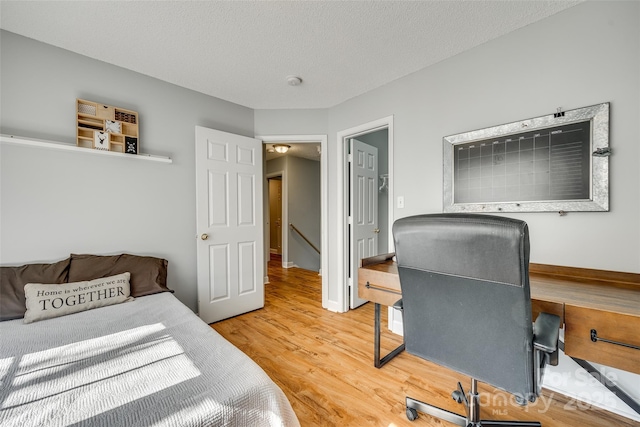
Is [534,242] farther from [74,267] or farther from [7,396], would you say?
[74,267]

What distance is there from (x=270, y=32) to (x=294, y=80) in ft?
2.00

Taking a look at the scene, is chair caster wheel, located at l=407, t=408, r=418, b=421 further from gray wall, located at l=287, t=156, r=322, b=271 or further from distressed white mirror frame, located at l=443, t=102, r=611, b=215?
gray wall, located at l=287, t=156, r=322, b=271

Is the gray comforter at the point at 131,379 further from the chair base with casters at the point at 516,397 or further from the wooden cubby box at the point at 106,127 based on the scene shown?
the wooden cubby box at the point at 106,127

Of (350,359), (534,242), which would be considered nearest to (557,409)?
(534,242)

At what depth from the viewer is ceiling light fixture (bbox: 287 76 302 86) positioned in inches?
93.1

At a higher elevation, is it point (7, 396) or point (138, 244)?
point (138, 244)

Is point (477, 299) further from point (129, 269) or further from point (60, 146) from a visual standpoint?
point (60, 146)

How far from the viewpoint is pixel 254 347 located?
2186 mm

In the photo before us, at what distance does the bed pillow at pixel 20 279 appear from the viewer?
1553 millimetres

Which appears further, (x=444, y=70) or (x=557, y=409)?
(x=444, y=70)

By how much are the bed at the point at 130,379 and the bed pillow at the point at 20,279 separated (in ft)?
0.47

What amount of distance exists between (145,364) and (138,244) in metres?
1.57

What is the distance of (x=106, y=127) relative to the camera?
6.82ft

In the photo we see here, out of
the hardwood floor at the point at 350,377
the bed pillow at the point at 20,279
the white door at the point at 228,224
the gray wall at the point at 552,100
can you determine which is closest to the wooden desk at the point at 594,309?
the gray wall at the point at 552,100
